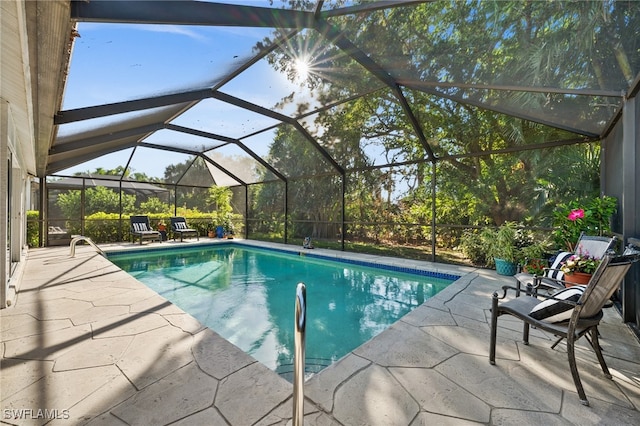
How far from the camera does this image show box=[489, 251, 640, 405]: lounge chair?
6.10ft

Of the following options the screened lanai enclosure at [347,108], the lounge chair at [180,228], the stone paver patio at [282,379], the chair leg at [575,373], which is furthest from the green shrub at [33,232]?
the chair leg at [575,373]

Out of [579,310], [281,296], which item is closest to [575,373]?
[579,310]

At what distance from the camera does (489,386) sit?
2002mm

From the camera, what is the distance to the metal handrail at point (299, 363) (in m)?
1.09

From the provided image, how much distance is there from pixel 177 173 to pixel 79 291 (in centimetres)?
840

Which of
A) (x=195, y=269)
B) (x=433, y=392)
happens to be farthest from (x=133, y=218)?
(x=433, y=392)

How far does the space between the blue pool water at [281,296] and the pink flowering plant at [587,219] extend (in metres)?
2.27

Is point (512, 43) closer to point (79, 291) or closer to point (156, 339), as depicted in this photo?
point (156, 339)

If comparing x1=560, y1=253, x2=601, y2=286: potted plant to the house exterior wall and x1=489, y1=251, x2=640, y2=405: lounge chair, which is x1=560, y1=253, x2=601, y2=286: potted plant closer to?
x1=489, y1=251, x2=640, y2=405: lounge chair

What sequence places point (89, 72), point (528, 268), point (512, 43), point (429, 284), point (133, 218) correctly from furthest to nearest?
point (133, 218)
point (429, 284)
point (528, 268)
point (89, 72)
point (512, 43)

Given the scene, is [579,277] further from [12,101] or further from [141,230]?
[141,230]

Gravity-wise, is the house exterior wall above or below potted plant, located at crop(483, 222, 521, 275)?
above

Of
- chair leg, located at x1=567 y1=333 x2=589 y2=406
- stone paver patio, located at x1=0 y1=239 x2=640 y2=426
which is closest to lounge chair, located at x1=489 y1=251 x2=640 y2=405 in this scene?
chair leg, located at x1=567 y1=333 x2=589 y2=406

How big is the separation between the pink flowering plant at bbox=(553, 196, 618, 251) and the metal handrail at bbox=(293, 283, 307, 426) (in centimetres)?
454
